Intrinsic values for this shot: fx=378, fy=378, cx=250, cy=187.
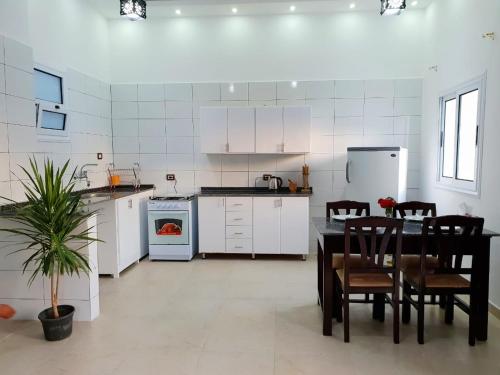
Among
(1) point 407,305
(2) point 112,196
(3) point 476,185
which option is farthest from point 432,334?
(2) point 112,196

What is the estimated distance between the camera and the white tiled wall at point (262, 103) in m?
5.14

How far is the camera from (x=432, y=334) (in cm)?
288

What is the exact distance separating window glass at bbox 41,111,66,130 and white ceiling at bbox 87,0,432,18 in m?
1.65

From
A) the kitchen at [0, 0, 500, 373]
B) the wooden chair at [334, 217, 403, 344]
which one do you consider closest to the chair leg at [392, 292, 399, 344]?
the wooden chair at [334, 217, 403, 344]

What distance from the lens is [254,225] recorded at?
4.97 metres

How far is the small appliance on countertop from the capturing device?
16.2 feet

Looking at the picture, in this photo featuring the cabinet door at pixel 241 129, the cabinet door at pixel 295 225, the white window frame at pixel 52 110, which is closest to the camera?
the white window frame at pixel 52 110

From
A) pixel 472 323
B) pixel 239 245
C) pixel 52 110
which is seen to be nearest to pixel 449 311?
pixel 472 323

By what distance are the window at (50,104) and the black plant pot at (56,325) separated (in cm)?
204

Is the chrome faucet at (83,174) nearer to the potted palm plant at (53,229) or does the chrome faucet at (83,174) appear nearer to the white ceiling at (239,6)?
the potted palm plant at (53,229)

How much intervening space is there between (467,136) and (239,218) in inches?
110

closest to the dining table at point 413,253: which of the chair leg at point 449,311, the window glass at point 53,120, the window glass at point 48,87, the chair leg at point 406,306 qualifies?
the chair leg at point 449,311

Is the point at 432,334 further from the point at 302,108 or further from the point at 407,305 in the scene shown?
the point at 302,108

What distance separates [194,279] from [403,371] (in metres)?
2.45
